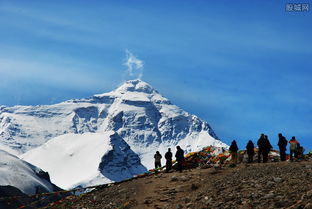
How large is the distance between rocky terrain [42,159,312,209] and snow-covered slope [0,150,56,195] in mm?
55310

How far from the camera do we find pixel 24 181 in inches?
3829

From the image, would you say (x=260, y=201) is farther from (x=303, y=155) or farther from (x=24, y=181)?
(x=24, y=181)

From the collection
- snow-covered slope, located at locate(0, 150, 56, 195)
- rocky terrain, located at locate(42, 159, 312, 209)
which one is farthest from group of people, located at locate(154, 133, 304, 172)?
snow-covered slope, located at locate(0, 150, 56, 195)

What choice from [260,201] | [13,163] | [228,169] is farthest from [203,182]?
[13,163]

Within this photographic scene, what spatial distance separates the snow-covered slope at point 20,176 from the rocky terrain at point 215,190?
181 feet

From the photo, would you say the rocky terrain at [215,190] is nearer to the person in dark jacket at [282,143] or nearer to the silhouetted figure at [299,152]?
the person in dark jacket at [282,143]

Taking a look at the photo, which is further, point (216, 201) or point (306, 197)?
point (216, 201)

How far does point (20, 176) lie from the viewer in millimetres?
98312

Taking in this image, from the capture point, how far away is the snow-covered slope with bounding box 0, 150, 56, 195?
94244 millimetres

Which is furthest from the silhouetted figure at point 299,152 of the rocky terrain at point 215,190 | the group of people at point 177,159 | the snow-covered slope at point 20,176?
the snow-covered slope at point 20,176

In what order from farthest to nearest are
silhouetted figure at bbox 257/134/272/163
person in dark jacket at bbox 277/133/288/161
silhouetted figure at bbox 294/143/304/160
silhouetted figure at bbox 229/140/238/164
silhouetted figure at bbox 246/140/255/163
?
Result: silhouetted figure at bbox 294/143/304/160, silhouetted figure at bbox 229/140/238/164, silhouetted figure at bbox 246/140/255/163, person in dark jacket at bbox 277/133/288/161, silhouetted figure at bbox 257/134/272/163

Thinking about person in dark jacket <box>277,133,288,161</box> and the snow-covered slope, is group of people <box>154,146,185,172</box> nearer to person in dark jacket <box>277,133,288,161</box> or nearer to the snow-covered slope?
person in dark jacket <box>277,133,288,161</box>

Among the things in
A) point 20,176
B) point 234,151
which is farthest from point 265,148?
point 20,176

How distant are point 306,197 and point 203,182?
921cm
